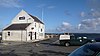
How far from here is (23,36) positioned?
48.4m

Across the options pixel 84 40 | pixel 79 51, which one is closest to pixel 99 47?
pixel 79 51

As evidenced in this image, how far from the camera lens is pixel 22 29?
1911 inches

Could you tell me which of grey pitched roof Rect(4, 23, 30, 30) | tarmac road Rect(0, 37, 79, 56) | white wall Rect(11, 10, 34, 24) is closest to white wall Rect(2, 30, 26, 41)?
grey pitched roof Rect(4, 23, 30, 30)

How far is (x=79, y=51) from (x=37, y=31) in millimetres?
48884

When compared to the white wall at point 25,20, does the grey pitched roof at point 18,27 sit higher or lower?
lower

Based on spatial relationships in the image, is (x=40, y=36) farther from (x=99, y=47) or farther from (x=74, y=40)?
(x=99, y=47)

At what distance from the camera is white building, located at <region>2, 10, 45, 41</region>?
48.5m

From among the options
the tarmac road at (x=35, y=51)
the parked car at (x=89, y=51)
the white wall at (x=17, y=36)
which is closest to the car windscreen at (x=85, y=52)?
the parked car at (x=89, y=51)

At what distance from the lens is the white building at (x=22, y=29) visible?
4851cm

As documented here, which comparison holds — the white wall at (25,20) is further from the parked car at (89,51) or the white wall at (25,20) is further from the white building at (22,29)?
the parked car at (89,51)

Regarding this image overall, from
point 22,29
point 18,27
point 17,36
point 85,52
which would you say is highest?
Answer: point 18,27

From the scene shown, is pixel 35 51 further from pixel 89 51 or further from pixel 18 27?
pixel 18 27

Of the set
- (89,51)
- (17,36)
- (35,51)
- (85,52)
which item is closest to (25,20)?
(17,36)

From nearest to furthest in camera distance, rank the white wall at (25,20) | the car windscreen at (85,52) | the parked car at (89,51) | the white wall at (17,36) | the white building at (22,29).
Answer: the parked car at (89,51) < the car windscreen at (85,52) < the white wall at (17,36) < the white building at (22,29) < the white wall at (25,20)
